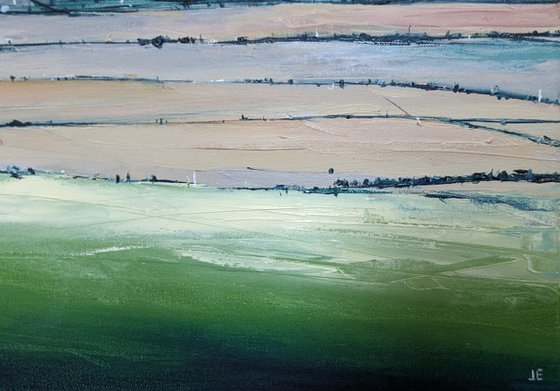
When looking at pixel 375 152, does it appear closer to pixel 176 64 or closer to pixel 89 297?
pixel 176 64

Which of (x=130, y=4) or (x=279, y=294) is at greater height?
(x=130, y=4)

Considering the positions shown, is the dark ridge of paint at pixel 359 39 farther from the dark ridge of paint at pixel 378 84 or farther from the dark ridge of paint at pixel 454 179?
the dark ridge of paint at pixel 454 179

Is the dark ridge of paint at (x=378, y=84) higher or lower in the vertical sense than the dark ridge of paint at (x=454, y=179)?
higher

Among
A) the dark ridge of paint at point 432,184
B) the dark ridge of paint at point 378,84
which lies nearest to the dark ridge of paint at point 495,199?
the dark ridge of paint at point 432,184

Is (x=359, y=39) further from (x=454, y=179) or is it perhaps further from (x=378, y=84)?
(x=454, y=179)

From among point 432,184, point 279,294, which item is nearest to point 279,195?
point 279,294

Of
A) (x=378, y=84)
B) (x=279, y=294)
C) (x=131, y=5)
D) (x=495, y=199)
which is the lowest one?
(x=279, y=294)

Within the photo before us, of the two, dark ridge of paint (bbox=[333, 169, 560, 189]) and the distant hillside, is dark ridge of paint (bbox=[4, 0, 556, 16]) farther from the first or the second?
dark ridge of paint (bbox=[333, 169, 560, 189])

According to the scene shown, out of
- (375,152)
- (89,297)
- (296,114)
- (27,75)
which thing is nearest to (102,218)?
(89,297)
